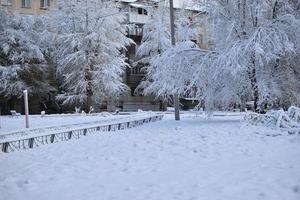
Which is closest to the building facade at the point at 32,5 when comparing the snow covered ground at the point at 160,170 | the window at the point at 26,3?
the window at the point at 26,3

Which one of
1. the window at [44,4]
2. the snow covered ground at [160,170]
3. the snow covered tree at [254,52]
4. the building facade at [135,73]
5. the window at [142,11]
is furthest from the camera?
the window at [142,11]

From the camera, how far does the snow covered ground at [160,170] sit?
254 inches

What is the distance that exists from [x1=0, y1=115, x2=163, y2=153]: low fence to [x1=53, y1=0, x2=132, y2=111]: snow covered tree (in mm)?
15121

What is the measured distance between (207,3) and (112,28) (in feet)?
70.1

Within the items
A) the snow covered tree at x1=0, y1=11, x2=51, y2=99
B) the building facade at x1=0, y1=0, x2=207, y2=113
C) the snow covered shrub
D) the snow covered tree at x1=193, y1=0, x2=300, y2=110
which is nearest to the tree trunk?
the snow covered tree at x1=193, y1=0, x2=300, y2=110

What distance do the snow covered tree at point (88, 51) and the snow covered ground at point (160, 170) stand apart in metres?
26.8

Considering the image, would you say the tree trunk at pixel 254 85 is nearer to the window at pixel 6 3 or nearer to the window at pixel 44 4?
the window at pixel 6 3

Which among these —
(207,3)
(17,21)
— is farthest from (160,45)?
(207,3)

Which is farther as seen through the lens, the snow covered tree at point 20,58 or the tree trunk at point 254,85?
the snow covered tree at point 20,58

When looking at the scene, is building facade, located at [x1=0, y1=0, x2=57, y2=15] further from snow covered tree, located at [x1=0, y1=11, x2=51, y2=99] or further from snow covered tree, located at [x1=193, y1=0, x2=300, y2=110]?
snow covered tree, located at [x1=193, y1=0, x2=300, y2=110]

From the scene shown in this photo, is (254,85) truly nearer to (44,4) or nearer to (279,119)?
(279,119)

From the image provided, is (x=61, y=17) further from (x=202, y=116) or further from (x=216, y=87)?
(x=216, y=87)

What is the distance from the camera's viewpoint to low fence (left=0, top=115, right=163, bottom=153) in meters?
12.6

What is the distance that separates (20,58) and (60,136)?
2696cm
